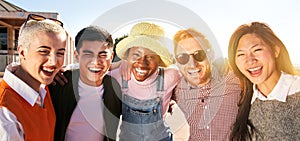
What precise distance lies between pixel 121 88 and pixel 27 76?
689mm

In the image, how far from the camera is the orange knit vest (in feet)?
5.08

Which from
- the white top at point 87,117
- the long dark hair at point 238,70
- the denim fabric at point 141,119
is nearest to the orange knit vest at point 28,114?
the white top at point 87,117

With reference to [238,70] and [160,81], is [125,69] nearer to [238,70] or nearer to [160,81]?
[160,81]

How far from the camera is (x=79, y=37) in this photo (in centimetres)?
207

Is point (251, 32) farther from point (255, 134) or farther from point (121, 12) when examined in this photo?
point (121, 12)

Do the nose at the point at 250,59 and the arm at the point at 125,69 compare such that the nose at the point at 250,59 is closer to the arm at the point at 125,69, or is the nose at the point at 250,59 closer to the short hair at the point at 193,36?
the short hair at the point at 193,36

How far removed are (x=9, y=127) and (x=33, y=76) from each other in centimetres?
33

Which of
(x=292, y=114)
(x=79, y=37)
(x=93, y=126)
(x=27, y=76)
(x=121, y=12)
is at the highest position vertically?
(x=121, y=12)

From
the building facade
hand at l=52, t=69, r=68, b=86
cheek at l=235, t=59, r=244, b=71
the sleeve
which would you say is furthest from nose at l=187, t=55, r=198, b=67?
the building facade

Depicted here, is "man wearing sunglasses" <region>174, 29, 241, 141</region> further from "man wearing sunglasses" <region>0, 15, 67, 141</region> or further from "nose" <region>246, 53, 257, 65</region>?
"man wearing sunglasses" <region>0, 15, 67, 141</region>

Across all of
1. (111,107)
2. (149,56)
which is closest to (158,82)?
(149,56)

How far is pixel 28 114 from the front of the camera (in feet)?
5.25

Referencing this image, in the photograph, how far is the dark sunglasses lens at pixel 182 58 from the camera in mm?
2206

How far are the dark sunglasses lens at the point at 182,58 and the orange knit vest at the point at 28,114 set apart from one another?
893 mm
